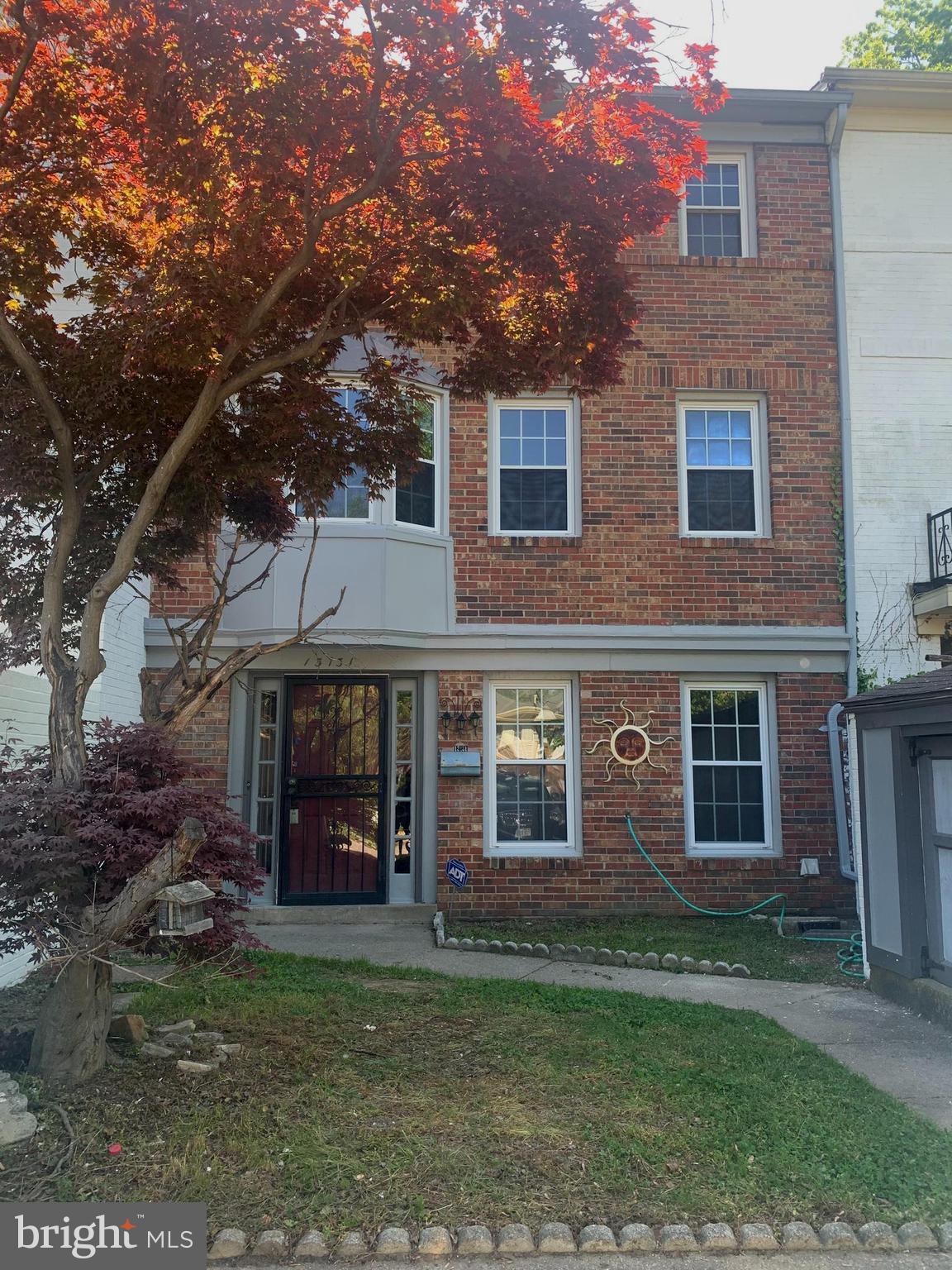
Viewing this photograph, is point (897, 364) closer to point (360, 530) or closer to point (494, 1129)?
point (360, 530)

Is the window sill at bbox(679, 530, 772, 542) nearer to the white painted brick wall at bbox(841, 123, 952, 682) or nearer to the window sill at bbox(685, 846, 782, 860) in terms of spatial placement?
the white painted brick wall at bbox(841, 123, 952, 682)

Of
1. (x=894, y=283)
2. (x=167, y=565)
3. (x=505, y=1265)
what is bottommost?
(x=505, y=1265)

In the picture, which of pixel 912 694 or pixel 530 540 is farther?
pixel 530 540

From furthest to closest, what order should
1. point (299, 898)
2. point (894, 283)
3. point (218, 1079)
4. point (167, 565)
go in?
1. point (894, 283)
2. point (299, 898)
3. point (167, 565)
4. point (218, 1079)

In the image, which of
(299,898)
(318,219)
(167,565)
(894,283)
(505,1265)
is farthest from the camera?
(894,283)

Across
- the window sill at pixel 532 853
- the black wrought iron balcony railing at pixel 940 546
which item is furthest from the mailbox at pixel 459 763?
A: the black wrought iron balcony railing at pixel 940 546

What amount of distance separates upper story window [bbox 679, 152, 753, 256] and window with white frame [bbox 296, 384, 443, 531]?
3637mm

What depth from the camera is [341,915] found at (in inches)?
404

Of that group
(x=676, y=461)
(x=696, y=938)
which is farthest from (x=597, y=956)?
(x=676, y=461)

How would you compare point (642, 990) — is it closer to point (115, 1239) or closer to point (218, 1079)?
point (218, 1079)

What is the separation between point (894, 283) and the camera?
11.4m

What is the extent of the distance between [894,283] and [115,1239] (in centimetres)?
1157

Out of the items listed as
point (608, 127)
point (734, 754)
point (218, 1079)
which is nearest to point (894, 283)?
point (734, 754)

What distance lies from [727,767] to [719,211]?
249 inches
